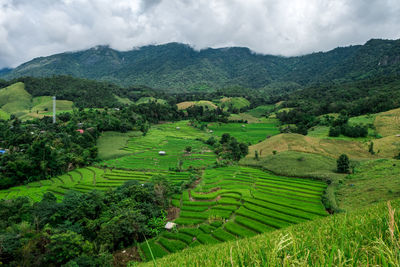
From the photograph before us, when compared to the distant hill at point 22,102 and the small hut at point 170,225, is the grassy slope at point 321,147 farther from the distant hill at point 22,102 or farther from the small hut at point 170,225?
the distant hill at point 22,102

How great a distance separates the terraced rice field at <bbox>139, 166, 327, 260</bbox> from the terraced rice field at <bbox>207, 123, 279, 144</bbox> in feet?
139

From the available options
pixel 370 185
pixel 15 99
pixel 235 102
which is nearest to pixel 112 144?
pixel 370 185

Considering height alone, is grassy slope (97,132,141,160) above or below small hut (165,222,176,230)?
above

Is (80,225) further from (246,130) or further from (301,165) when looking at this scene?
(246,130)

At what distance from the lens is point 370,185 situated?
33250 millimetres

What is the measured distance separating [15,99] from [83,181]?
131917 millimetres

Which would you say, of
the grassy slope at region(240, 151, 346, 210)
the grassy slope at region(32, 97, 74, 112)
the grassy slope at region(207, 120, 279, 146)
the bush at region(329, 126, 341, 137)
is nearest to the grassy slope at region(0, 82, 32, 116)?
the grassy slope at region(32, 97, 74, 112)

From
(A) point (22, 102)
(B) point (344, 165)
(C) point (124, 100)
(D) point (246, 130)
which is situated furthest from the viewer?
(C) point (124, 100)

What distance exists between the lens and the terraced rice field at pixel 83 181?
4114 cm

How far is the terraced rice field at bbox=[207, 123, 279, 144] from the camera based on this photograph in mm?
89000

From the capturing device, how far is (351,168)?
43.3m

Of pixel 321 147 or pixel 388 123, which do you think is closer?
pixel 321 147

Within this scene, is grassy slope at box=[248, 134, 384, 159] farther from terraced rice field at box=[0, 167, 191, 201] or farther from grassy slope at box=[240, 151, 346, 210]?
terraced rice field at box=[0, 167, 191, 201]

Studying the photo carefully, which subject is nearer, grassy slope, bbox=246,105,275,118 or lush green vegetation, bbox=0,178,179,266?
lush green vegetation, bbox=0,178,179,266
